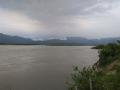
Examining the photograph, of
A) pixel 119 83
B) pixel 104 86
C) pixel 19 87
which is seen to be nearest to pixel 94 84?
pixel 104 86

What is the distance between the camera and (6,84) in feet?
123

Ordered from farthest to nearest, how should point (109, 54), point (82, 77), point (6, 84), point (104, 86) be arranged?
1. point (109, 54)
2. point (6, 84)
3. point (82, 77)
4. point (104, 86)

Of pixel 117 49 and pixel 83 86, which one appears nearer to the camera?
pixel 83 86

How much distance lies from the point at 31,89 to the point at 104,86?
66.1 ft

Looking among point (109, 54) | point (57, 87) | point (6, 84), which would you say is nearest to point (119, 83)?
point (57, 87)

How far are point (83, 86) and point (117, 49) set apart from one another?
3191 centimetres

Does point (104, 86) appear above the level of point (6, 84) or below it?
above

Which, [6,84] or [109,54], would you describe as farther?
[109,54]

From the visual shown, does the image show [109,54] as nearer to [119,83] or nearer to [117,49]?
[117,49]

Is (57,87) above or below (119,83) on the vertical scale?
below

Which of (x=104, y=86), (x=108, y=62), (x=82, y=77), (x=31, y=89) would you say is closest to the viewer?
(x=104, y=86)

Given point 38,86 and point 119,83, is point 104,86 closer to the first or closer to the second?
point 119,83

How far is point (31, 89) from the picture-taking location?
33500 millimetres

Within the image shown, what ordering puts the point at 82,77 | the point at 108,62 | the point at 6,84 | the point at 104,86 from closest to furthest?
the point at 104,86 → the point at 82,77 → the point at 6,84 → the point at 108,62
